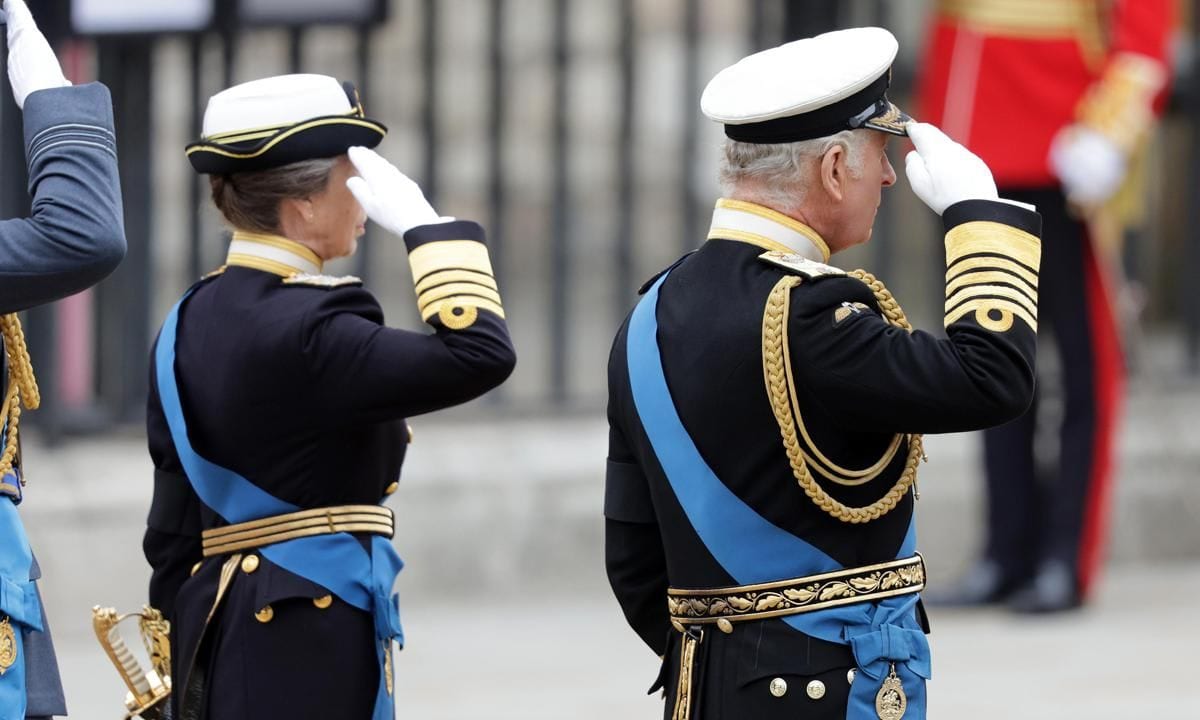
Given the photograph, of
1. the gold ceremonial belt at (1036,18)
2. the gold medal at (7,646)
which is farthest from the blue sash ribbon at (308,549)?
the gold ceremonial belt at (1036,18)

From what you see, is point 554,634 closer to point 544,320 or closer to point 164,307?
point 544,320

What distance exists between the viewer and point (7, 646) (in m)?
2.91

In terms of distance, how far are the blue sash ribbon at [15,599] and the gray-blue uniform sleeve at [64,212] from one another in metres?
0.39

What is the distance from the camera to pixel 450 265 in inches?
126

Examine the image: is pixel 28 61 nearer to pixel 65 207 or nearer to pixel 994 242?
pixel 65 207

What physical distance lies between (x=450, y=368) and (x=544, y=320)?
149 inches

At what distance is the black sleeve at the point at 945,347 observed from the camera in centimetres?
276

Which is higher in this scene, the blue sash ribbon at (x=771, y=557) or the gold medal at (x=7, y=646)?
the blue sash ribbon at (x=771, y=557)

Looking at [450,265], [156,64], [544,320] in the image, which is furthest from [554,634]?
[450,265]

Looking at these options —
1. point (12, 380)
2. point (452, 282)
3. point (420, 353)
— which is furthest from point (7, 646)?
point (452, 282)

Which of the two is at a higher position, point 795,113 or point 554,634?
point 795,113

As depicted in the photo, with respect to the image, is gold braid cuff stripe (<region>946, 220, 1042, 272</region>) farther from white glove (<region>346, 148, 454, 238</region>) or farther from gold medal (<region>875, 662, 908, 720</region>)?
white glove (<region>346, 148, 454, 238</region>)

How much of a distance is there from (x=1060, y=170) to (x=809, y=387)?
346 cm

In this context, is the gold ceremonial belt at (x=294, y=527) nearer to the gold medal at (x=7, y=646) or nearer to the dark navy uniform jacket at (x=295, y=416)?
the dark navy uniform jacket at (x=295, y=416)
